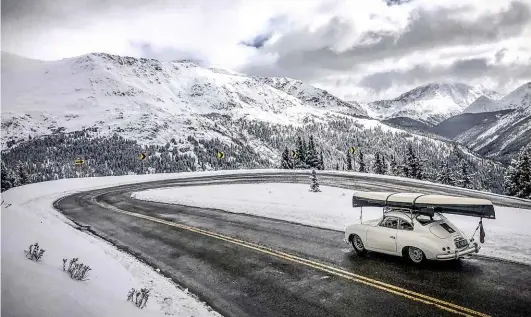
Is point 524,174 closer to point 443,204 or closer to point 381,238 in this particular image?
point 443,204

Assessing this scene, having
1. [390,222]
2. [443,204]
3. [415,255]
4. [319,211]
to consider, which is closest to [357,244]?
[390,222]

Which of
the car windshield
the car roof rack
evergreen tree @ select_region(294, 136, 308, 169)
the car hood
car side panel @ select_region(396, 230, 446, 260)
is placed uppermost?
evergreen tree @ select_region(294, 136, 308, 169)

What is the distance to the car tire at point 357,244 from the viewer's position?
1280 cm

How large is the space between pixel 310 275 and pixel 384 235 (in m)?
2.81

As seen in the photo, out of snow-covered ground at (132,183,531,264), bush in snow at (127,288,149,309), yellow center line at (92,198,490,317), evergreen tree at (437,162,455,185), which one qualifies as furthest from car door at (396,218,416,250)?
evergreen tree at (437,162,455,185)

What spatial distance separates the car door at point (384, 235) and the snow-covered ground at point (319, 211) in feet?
9.75

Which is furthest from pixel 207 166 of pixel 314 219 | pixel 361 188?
pixel 314 219

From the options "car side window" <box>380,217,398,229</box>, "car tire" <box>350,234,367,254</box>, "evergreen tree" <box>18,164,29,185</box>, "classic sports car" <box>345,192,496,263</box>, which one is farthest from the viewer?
"evergreen tree" <box>18,164,29,185</box>

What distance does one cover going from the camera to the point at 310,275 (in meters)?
10.9

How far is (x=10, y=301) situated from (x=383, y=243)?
9.72 metres

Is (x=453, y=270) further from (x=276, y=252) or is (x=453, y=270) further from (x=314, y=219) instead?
(x=314, y=219)

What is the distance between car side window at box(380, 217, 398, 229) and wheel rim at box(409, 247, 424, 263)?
0.88 meters

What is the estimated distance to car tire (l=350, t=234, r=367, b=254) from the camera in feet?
42.0

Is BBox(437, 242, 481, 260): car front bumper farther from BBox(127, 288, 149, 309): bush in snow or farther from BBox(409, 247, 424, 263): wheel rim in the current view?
BBox(127, 288, 149, 309): bush in snow
